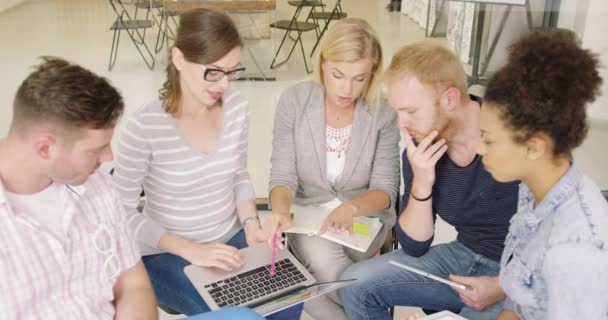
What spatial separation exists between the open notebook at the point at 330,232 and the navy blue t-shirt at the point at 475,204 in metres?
0.12

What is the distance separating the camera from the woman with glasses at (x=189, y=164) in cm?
162

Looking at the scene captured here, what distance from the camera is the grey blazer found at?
6.32ft

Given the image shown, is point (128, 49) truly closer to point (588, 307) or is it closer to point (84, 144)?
point (84, 144)

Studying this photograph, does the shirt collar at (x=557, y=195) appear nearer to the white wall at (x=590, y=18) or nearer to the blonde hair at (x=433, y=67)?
the blonde hair at (x=433, y=67)

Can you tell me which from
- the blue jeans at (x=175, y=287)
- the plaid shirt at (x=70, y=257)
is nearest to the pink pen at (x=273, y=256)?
the blue jeans at (x=175, y=287)

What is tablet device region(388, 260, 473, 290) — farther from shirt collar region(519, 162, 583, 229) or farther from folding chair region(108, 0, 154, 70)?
folding chair region(108, 0, 154, 70)

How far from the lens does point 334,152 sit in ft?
6.43

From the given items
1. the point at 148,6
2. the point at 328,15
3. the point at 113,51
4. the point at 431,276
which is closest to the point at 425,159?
the point at 431,276

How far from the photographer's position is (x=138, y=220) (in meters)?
1.68

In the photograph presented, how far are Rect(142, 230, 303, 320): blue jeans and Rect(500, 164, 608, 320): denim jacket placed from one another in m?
0.71

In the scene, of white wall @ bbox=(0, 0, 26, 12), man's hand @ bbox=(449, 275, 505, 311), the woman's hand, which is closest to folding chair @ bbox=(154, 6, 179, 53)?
white wall @ bbox=(0, 0, 26, 12)

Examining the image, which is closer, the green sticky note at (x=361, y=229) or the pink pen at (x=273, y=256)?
the pink pen at (x=273, y=256)

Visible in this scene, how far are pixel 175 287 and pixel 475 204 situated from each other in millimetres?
891

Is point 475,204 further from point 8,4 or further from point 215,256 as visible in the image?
point 8,4
